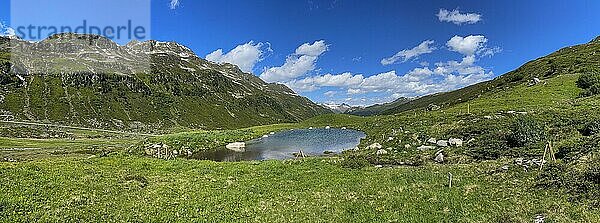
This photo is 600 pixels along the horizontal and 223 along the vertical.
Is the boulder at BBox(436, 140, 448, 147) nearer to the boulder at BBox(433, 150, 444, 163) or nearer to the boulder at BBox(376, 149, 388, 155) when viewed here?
the boulder at BBox(433, 150, 444, 163)

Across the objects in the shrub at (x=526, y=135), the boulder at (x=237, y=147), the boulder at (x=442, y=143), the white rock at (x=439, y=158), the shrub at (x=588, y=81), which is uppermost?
the shrub at (x=588, y=81)

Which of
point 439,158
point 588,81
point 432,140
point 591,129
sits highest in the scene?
point 588,81

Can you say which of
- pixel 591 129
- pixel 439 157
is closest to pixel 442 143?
pixel 439 157

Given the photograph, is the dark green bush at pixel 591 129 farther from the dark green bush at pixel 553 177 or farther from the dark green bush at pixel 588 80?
the dark green bush at pixel 588 80

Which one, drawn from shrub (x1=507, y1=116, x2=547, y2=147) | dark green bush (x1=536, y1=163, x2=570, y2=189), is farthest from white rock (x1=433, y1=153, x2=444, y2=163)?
dark green bush (x1=536, y1=163, x2=570, y2=189)

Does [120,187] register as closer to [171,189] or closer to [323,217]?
[171,189]

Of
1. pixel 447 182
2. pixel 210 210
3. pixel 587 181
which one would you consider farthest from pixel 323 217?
pixel 587 181

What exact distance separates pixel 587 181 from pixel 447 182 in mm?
7295

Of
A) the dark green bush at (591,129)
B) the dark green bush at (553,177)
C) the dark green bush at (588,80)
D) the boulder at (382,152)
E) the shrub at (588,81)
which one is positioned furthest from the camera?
the dark green bush at (588,80)

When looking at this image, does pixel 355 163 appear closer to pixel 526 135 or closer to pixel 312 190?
pixel 312 190

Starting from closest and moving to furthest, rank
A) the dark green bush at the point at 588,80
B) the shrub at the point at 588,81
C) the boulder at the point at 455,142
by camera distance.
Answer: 1. the boulder at the point at 455,142
2. the shrub at the point at 588,81
3. the dark green bush at the point at 588,80

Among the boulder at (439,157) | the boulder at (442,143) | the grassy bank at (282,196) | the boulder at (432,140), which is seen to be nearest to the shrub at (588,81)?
the boulder at (432,140)

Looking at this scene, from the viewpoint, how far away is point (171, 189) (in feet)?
85.9

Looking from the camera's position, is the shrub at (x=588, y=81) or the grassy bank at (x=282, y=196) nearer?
the grassy bank at (x=282, y=196)
